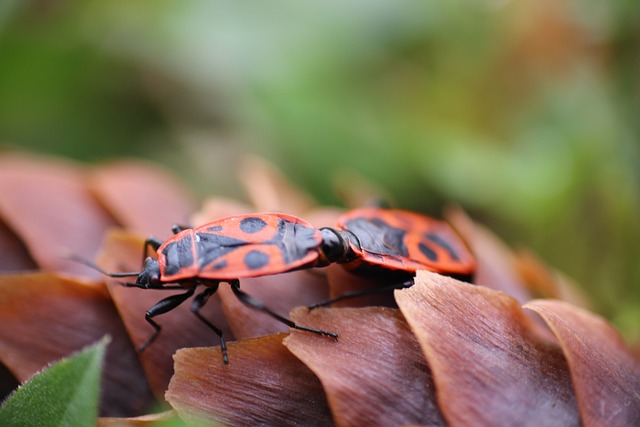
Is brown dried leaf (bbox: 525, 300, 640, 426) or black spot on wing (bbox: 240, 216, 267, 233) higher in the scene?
black spot on wing (bbox: 240, 216, 267, 233)

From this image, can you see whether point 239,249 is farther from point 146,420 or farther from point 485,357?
point 485,357

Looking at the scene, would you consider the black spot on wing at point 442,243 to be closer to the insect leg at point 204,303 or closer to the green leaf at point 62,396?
the insect leg at point 204,303

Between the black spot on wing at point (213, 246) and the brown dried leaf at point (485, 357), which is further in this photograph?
the black spot on wing at point (213, 246)

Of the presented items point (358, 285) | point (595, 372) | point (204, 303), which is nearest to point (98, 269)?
point (204, 303)

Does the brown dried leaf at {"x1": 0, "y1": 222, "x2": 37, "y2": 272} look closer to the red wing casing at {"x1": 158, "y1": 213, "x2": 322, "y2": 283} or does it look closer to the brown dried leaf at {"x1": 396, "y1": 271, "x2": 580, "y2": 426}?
the red wing casing at {"x1": 158, "y1": 213, "x2": 322, "y2": 283}

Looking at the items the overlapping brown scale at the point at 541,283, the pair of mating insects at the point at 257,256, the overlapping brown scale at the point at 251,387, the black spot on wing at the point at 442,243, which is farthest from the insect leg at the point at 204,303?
the overlapping brown scale at the point at 541,283

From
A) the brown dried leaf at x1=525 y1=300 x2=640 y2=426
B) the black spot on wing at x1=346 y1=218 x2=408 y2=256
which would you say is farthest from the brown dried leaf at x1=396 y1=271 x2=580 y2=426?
the black spot on wing at x1=346 y1=218 x2=408 y2=256
